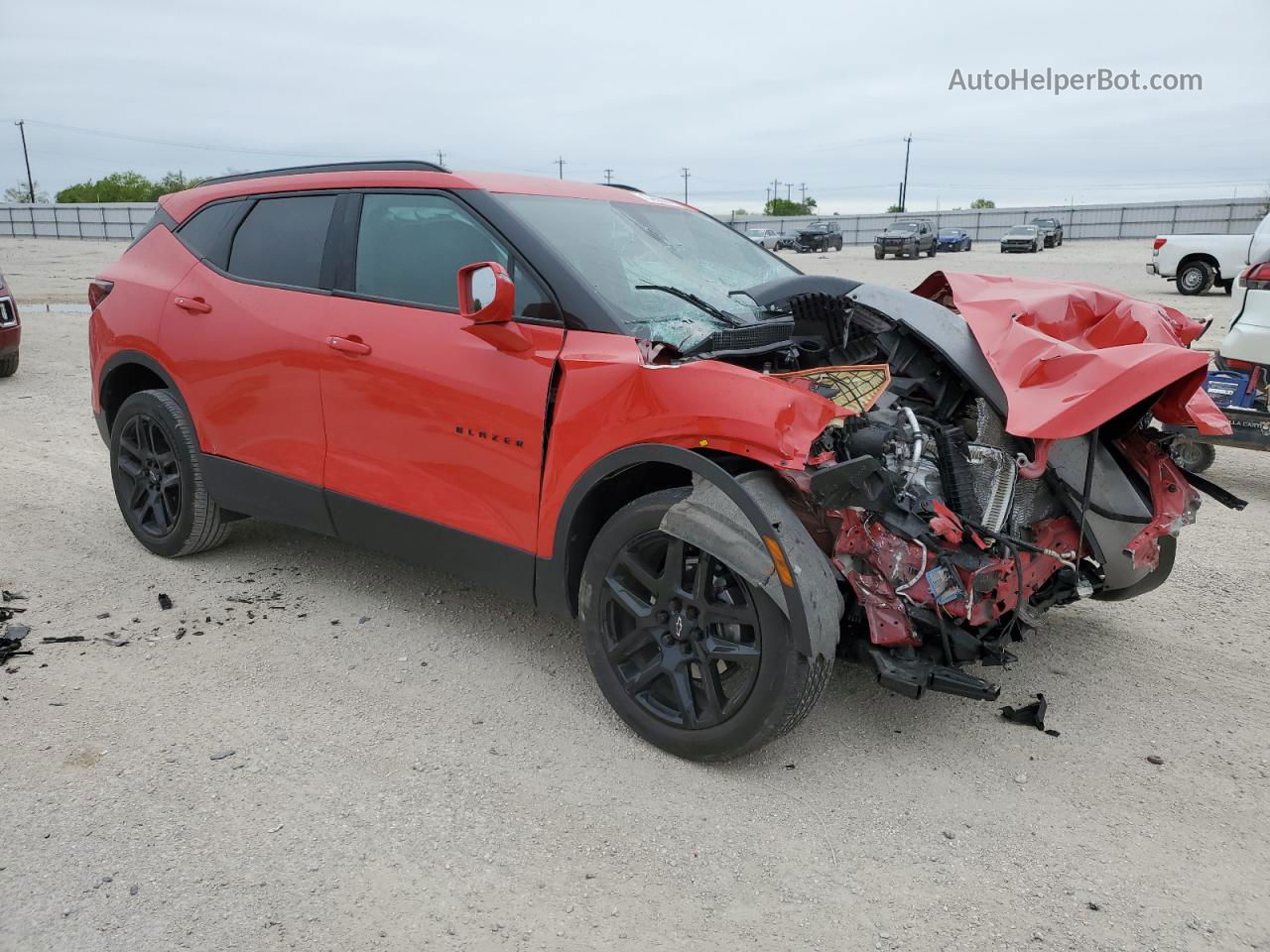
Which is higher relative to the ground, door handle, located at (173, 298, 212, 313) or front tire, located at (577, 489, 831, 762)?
door handle, located at (173, 298, 212, 313)

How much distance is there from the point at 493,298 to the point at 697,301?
830 mm

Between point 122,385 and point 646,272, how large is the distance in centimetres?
311

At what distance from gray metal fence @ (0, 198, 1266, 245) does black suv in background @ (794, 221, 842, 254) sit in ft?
9.99

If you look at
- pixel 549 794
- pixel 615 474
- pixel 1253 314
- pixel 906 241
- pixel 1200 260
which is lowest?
pixel 549 794

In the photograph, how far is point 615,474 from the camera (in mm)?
3309

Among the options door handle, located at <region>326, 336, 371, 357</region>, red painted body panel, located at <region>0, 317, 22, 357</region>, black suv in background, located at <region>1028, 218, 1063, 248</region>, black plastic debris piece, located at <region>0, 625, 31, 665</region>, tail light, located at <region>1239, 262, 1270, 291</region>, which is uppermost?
black suv in background, located at <region>1028, 218, 1063, 248</region>

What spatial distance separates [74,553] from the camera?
509cm

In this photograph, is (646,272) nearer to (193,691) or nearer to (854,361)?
(854,361)

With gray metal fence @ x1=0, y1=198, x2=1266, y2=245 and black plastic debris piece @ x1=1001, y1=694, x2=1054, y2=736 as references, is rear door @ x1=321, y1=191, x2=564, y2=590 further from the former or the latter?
gray metal fence @ x1=0, y1=198, x2=1266, y2=245

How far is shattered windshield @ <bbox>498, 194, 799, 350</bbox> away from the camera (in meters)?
3.51

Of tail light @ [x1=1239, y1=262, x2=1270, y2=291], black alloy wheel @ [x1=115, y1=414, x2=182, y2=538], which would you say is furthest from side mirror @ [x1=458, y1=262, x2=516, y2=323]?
tail light @ [x1=1239, y1=262, x2=1270, y2=291]

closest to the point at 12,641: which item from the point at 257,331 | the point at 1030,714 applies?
the point at 257,331

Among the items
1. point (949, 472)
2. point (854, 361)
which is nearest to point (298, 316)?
point (854, 361)

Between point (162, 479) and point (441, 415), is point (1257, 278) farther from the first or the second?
point (162, 479)
